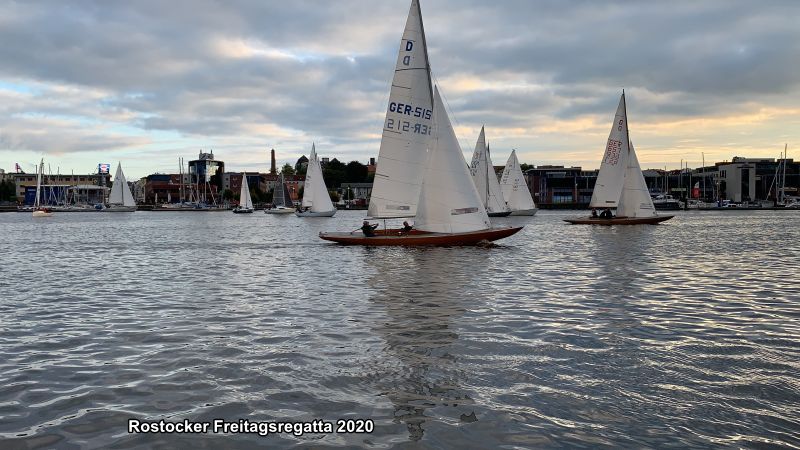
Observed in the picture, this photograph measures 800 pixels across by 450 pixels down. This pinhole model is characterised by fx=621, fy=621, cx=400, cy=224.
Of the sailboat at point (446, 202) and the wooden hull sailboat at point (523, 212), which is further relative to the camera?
the wooden hull sailboat at point (523, 212)

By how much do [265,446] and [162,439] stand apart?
52.8 inches

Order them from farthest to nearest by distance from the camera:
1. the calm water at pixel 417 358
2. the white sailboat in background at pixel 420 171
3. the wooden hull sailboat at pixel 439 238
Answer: the wooden hull sailboat at pixel 439 238 < the white sailboat in background at pixel 420 171 < the calm water at pixel 417 358

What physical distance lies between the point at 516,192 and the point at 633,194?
39632 mm

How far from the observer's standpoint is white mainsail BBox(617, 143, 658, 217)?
6238cm

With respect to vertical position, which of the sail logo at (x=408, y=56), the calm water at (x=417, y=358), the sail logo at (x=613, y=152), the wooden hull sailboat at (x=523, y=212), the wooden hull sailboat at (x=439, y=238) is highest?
the sail logo at (x=408, y=56)

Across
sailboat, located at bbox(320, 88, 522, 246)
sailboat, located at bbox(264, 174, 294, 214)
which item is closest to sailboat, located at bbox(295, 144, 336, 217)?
sailboat, located at bbox(264, 174, 294, 214)

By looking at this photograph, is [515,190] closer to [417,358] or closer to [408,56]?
[408,56]

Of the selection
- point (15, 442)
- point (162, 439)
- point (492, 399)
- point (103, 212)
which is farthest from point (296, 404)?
point (103, 212)

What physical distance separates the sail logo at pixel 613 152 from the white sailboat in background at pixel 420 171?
112 feet

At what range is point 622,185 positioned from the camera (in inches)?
2552

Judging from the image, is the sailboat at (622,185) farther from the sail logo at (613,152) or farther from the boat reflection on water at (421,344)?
the boat reflection on water at (421,344)

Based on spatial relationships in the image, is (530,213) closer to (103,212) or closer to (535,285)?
(535,285)

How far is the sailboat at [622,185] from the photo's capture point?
6259cm

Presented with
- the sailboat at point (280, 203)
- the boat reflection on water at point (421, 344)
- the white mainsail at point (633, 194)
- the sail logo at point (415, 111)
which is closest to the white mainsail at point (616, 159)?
the white mainsail at point (633, 194)
